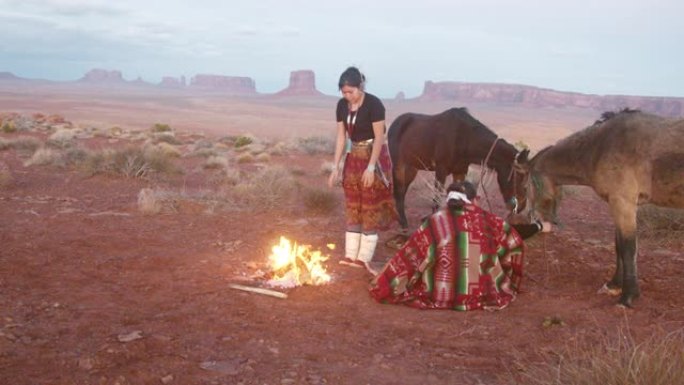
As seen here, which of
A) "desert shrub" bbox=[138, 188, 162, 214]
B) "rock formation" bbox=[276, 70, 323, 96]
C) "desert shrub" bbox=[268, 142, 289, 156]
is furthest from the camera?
"rock formation" bbox=[276, 70, 323, 96]

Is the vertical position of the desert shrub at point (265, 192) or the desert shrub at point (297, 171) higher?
the desert shrub at point (265, 192)

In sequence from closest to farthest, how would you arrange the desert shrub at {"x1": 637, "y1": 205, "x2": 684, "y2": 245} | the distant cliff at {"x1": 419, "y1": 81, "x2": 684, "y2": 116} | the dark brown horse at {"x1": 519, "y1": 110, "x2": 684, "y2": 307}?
the dark brown horse at {"x1": 519, "y1": 110, "x2": 684, "y2": 307} < the desert shrub at {"x1": 637, "y1": 205, "x2": 684, "y2": 245} < the distant cliff at {"x1": 419, "y1": 81, "x2": 684, "y2": 116}

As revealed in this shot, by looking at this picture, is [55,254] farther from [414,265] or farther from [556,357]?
[556,357]

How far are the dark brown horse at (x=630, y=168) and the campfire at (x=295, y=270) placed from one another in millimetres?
2678

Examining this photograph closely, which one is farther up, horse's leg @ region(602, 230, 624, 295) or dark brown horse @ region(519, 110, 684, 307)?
dark brown horse @ region(519, 110, 684, 307)

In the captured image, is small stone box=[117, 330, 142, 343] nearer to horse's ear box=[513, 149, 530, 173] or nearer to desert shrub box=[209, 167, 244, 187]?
horse's ear box=[513, 149, 530, 173]

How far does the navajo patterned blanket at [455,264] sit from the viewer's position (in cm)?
494

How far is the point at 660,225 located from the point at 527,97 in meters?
103

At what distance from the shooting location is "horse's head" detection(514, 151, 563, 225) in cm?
582

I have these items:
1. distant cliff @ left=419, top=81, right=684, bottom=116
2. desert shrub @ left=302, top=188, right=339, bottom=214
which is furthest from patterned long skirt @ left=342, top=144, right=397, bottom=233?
distant cliff @ left=419, top=81, right=684, bottom=116

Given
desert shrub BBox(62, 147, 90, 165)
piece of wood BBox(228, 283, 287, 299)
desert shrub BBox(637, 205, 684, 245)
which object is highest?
desert shrub BBox(637, 205, 684, 245)

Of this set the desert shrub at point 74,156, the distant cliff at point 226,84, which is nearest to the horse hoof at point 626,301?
the desert shrub at point 74,156

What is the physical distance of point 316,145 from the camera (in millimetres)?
23938

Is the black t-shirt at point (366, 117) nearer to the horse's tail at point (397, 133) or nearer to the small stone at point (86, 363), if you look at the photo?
the horse's tail at point (397, 133)
